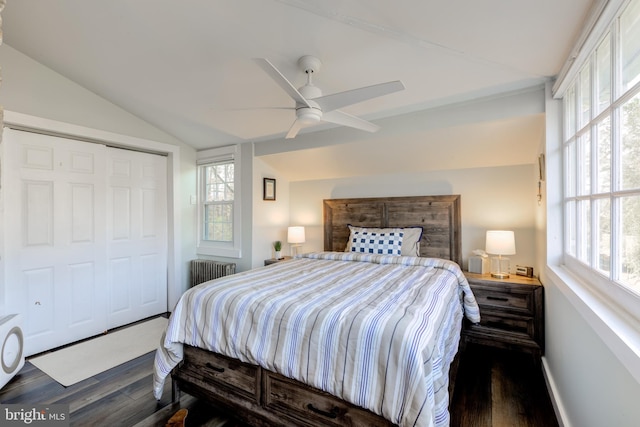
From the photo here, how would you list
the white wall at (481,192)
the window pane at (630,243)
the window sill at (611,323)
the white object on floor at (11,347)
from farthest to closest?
the white wall at (481,192) < the white object on floor at (11,347) < the window pane at (630,243) < the window sill at (611,323)

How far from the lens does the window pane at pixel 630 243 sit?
1.06 metres

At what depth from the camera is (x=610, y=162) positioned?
4.18 ft

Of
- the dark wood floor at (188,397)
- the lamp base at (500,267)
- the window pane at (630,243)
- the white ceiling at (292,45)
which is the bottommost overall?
the dark wood floor at (188,397)

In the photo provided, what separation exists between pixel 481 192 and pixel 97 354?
414 cm

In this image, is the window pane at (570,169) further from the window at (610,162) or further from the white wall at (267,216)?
the white wall at (267,216)

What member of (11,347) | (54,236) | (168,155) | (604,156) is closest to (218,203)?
(168,155)

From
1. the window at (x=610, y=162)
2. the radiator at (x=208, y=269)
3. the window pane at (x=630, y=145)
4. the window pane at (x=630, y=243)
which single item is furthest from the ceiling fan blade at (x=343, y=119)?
the radiator at (x=208, y=269)

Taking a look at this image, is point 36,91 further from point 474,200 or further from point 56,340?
point 474,200

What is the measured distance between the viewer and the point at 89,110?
10.1ft

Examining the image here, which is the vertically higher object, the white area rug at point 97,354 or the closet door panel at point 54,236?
the closet door panel at point 54,236

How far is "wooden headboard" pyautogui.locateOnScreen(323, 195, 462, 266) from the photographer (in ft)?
10.8

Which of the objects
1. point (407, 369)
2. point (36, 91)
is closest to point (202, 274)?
point (36, 91)

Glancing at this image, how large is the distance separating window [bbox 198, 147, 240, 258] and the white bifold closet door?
49 cm

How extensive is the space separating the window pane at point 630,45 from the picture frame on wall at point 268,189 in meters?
3.37
